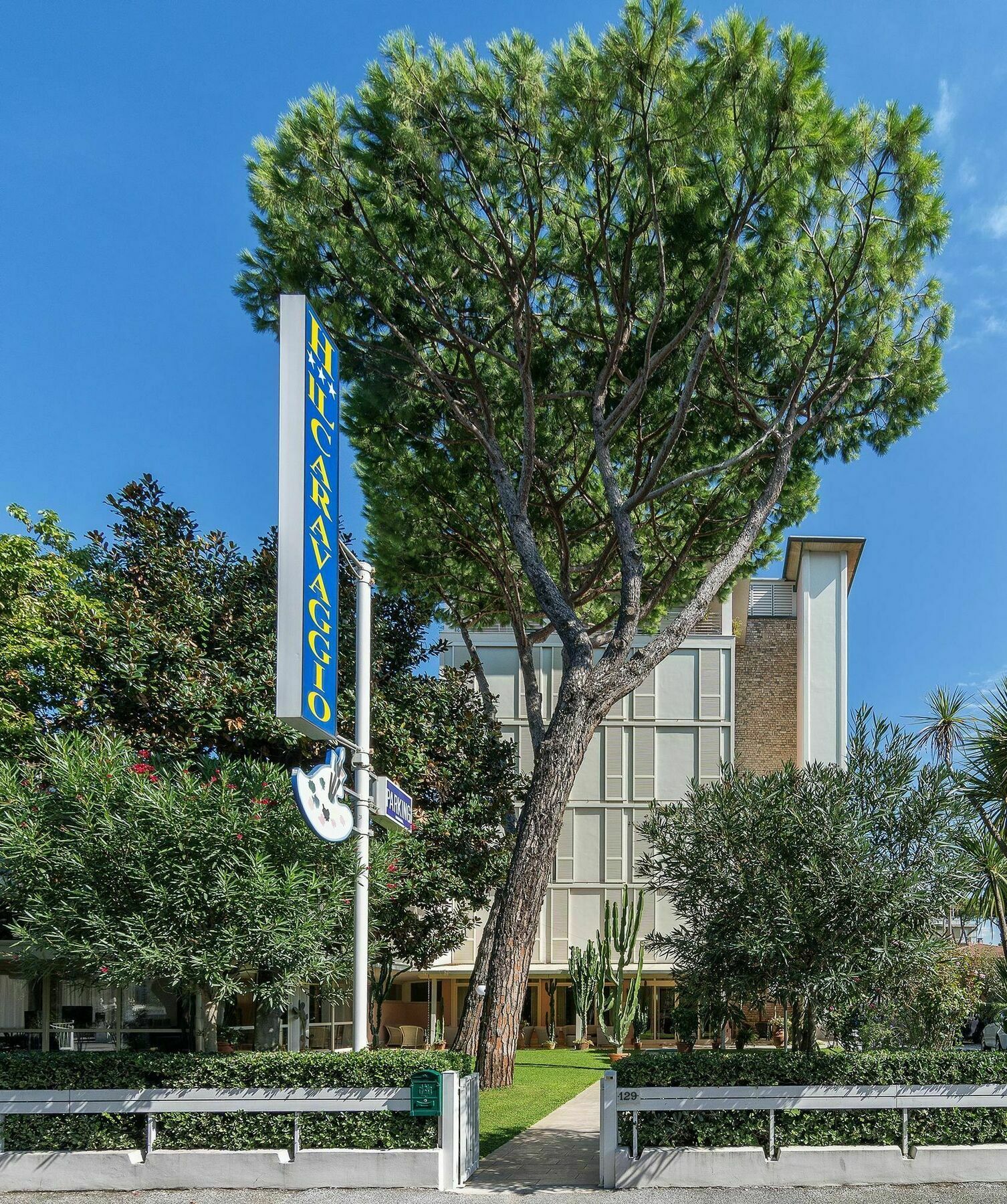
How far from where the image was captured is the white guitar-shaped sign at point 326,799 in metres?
9.00

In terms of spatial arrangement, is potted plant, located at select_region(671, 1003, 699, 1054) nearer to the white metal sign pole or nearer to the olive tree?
the olive tree

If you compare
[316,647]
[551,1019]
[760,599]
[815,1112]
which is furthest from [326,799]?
[760,599]

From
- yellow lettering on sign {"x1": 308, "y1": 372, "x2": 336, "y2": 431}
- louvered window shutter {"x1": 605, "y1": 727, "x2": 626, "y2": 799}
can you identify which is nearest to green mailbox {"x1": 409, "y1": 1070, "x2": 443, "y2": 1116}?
yellow lettering on sign {"x1": 308, "y1": 372, "x2": 336, "y2": 431}

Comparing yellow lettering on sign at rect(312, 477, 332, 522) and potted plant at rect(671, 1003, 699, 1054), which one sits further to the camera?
potted plant at rect(671, 1003, 699, 1054)

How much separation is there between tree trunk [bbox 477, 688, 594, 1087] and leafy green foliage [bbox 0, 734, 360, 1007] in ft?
11.0

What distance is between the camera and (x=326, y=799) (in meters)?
9.56

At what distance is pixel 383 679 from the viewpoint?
57.5 feet

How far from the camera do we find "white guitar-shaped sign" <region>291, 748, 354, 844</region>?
9.00 meters

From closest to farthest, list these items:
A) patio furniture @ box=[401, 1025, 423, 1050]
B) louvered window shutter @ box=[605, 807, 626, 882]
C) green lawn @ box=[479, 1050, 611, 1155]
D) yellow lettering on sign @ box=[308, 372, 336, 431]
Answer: yellow lettering on sign @ box=[308, 372, 336, 431], green lawn @ box=[479, 1050, 611, 1155], patio furniture @ box=[401, 1025, 423, 1050], louvered window shutter @ box=[605, 807, 626, 882]

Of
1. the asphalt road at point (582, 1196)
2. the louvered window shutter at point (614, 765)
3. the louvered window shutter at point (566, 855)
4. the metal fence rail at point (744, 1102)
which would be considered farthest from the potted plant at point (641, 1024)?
the asphalt road at point (582, 1196)

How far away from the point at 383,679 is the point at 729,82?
9.47 meters

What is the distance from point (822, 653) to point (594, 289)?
1825 cm

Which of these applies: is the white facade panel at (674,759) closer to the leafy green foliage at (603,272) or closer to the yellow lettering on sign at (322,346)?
the leafy green foliage at (603,272)

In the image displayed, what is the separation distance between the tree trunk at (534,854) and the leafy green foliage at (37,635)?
6.20m
